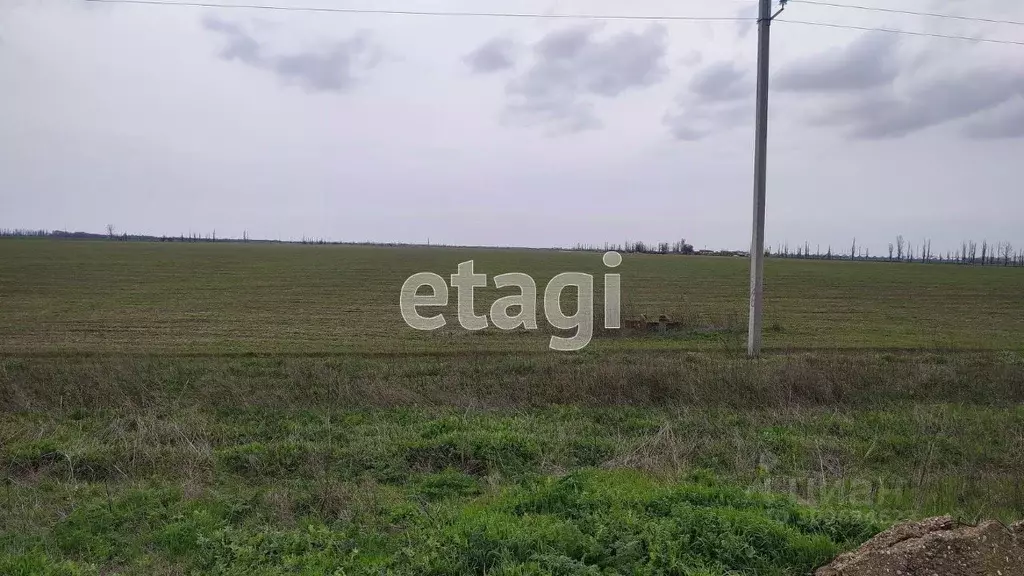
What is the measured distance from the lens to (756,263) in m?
14.2

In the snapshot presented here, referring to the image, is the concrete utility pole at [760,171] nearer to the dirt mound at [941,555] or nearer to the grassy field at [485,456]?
the grassy field at [485,456]

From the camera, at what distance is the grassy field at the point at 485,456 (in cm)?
446

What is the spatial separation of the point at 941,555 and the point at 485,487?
392cm

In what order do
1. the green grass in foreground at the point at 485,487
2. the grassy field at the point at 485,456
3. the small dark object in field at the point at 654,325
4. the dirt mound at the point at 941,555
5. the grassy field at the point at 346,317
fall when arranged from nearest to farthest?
the dirt mound at the point at 941,555, the green grass in foreground at the point at 485,487, the grassy field at the point at 485,456, the grassy field at the point at 346,317, the small dark object in field at the point at 654,325

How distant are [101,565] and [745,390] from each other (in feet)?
30.8

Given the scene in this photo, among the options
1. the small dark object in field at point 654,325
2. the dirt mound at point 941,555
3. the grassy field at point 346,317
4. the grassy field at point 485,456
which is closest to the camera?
the dirt mound at point 941,555

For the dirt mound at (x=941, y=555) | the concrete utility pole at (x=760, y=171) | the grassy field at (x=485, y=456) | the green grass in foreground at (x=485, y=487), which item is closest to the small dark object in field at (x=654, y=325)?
the grassy field at (x=485, y=456)

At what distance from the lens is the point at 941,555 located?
3.65 meters

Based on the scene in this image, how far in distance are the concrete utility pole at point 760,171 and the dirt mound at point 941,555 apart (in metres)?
10.5

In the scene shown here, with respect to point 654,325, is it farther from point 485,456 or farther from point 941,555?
point 941,555

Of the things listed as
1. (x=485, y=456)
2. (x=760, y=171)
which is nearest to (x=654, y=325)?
(x=760, y=171)

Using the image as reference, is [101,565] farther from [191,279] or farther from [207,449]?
[191,279]

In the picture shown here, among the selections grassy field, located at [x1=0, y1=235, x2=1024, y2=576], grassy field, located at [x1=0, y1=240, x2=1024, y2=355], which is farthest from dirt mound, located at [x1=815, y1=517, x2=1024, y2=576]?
grassy field, located at [x1=0, y1=240, x2=1024, y2=355]

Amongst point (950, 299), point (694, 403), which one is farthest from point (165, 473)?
point (950, 299)
